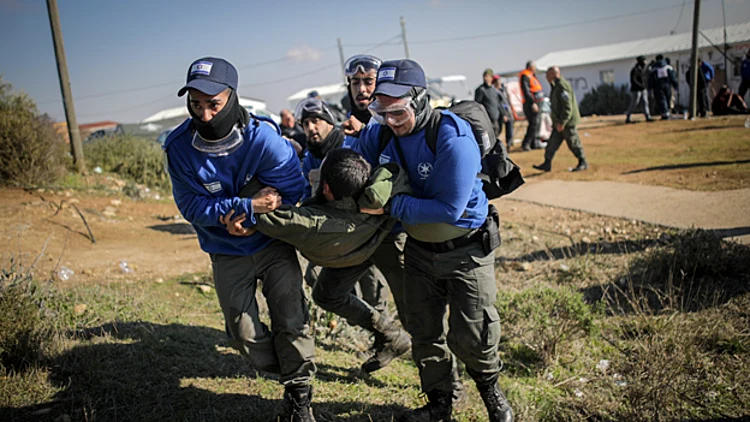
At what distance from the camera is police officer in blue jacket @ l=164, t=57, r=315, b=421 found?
2.99 metres

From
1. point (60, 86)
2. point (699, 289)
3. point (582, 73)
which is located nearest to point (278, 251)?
point (699, 289)

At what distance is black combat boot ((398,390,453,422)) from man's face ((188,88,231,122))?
2.01m

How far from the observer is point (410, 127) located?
2.95m

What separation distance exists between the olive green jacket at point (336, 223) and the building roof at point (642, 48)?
77.1 feet

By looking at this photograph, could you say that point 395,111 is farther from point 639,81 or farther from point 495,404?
point 639,81

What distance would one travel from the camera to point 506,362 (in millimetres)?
4410

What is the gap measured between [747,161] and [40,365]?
388 inches

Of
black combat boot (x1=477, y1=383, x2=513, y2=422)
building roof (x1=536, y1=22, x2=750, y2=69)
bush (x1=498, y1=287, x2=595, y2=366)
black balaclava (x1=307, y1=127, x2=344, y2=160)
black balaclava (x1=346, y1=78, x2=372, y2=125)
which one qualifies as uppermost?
building roof (x1=536, y1=22, x2=750, y2=69)

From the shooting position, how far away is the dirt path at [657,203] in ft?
20.1

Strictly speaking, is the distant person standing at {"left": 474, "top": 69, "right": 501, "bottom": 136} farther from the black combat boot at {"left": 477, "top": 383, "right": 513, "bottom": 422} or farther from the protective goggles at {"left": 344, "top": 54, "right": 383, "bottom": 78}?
the black combat boot at {"left": 477, "top": 383, "right": 513, "bottom": 422}

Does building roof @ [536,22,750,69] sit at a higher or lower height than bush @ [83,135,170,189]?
higher

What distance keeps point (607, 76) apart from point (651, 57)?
3532mm

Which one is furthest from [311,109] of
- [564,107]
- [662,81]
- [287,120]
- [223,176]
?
[662,81]

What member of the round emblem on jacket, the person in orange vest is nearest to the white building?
the person in orange vest
